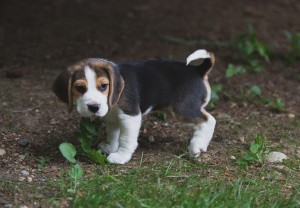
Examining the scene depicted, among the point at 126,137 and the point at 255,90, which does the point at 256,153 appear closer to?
the point at 126,137

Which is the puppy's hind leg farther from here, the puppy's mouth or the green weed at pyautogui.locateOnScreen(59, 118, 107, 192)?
the puppy's mouth

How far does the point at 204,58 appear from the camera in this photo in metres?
5.42

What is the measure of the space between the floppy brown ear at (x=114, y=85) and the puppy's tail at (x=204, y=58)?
0.71m

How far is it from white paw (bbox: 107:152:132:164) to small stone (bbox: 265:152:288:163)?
4.10ft

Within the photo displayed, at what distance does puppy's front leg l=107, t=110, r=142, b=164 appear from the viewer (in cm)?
508

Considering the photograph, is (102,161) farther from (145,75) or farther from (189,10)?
(189,10)

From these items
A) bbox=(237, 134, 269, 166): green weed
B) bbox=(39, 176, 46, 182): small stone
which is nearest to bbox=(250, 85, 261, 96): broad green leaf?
bbox=(237, 134, 269, 166): green weed

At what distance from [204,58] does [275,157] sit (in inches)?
43.1

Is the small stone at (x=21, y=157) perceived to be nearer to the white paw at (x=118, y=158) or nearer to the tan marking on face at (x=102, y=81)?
the white paw at (x=118, y=158)

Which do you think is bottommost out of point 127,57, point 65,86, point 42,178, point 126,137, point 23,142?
point 127,57

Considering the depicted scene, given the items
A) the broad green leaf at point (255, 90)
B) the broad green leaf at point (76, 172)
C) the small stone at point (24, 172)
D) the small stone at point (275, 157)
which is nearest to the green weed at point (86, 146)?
the broad green leaf at point (76, 172)

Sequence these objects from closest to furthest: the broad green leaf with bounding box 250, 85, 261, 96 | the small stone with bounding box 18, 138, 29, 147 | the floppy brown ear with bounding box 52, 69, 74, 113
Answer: the floppy brown ear with bounding box 52, 69, 74, 113 → the small stone with bounding box 18, 138, 29, 147 → the broad green leaf with bounding box 250, 85, 261, 96

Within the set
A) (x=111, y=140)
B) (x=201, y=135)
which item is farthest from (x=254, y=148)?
(x=111, y=140)

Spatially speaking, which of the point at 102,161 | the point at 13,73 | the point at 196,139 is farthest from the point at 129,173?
the point at 13,73
